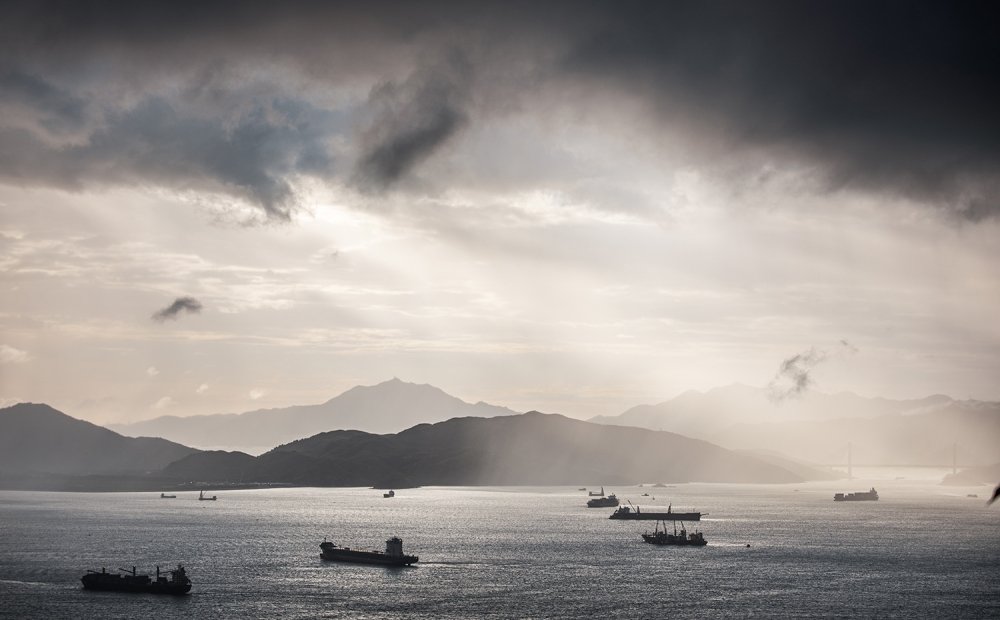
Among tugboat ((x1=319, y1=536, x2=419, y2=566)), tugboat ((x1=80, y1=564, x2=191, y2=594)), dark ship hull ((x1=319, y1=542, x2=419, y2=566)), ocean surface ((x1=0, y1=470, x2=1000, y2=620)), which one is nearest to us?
ocean surface ((x1=0, y1=470, x2=1000, y2=620))

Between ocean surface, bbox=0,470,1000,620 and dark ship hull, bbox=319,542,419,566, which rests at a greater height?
dark ship hull, bbox=319,542,419,566

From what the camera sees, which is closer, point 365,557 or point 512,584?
point 512,584

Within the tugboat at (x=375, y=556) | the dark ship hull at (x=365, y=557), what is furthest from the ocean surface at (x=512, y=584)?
the tugboat at (x=375, y=556)

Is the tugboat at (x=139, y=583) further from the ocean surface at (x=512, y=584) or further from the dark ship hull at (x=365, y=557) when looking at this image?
the dark ship hull at (x=365, y=557)

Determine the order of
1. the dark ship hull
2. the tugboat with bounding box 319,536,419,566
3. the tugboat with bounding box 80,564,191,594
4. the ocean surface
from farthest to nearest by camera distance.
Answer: the tugboat with bounding box 319,536,419,566 → the dark ship hull → the tugboat with bounding box 80,564,191,594 → the ocean surface

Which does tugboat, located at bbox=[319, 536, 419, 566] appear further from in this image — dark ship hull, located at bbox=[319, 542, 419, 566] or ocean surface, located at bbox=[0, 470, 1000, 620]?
ocean surface, located at bbox=[0, 470, 1000, 620]

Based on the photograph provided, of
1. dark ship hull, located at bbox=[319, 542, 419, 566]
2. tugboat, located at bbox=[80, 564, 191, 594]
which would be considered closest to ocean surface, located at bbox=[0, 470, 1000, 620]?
tugboat, located at bbox=[80, 564, 191, 594]

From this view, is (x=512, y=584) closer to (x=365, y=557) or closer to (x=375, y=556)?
(x=375, y=556)

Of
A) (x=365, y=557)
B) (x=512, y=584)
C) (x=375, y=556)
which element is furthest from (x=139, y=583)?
(x=512, y=584)
